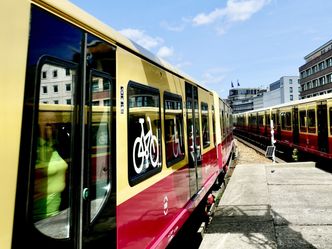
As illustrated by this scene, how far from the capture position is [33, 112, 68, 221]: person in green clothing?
2.46m

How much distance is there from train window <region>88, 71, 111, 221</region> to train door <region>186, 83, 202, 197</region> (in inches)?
151

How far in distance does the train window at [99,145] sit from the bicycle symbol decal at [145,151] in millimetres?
692

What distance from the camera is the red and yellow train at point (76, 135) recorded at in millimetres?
2184

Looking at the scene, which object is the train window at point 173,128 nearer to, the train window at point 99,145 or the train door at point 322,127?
the train window at point 99,145

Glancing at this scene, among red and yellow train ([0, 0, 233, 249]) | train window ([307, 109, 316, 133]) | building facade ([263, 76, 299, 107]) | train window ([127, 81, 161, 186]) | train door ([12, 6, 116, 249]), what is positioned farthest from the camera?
building facade ([263, 76, 299, 107])

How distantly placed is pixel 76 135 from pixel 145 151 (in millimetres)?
1660

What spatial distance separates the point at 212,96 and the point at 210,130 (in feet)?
5.67

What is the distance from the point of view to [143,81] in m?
4.54

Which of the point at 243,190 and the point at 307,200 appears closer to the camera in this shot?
the point at 307,200

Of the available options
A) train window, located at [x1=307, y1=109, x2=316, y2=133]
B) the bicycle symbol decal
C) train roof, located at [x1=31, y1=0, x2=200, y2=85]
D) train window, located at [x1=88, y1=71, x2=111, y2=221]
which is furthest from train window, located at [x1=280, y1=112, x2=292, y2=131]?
train window, located at [x1=88, y1=71, x2=111, y2=221]

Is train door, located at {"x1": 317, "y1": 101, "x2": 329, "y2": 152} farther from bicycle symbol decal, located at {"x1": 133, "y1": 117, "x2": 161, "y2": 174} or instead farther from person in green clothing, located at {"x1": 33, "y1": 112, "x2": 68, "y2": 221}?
person in green clothing, located at {"x1": 33, "y1": 112, "x2": 68, "y2": 221}

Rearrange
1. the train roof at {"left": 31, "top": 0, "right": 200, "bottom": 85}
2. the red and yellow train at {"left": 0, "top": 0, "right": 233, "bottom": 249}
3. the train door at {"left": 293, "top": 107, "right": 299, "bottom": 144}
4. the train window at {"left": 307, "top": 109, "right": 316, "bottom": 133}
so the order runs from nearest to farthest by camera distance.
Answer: the red and yellow train at {"left": 0, "top": 0, "right": 233, "bottom": 249}, the train roof at {"left": 31, "top": 0, "right": 200, "bottom": 85}, the train window at {"left": 307, "top": 109, "right": 316, "bottom": 133}, the train door at {"left": 293, "top": 107, "right": 299, "bottom": 144}

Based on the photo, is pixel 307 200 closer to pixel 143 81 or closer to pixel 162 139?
pixel 162 139

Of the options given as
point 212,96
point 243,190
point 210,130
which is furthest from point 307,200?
point 212,96
